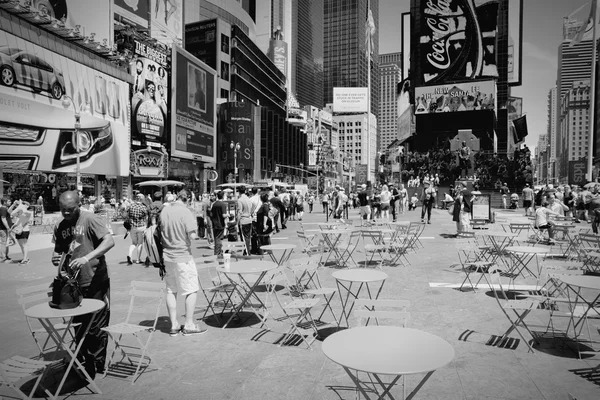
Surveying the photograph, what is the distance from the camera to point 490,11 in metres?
64.8

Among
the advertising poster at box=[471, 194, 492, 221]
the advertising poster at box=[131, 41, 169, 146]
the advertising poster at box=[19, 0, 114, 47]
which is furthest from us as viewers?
the advertising poster at box=[131, 41, 169, 146]

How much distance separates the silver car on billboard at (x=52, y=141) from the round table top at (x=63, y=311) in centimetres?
2306

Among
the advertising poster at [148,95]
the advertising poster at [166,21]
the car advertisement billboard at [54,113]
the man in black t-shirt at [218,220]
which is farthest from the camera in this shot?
the advertising poster at [166,21]

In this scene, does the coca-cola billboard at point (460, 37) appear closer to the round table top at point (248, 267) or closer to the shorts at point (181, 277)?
the round table top at point (248, 267)

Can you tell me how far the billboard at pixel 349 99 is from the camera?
14074 centimetres

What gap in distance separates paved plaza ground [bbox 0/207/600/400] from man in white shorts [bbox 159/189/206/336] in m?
0.51

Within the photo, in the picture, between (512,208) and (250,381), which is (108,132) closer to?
(512,208)


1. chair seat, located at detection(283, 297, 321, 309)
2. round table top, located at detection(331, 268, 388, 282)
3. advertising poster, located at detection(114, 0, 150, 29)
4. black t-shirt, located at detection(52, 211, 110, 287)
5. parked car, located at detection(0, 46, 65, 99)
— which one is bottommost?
chair seat, located at detection(283, 297, 321, 309)

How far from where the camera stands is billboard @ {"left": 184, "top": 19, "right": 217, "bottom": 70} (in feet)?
229

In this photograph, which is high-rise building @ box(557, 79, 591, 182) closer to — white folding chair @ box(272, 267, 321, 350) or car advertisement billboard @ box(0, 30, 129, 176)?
car advertisement billboard @ box(0, 30, 129, 176)

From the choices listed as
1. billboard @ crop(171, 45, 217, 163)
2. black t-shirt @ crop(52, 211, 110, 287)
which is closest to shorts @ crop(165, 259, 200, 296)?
black t-shirt @ crop(52, 211, 110, 287)

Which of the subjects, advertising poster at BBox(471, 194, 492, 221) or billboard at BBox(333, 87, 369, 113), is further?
billboard at BBox(333, 87, 369, 113)

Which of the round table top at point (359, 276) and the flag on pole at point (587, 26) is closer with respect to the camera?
the round table top at point (359, 276)

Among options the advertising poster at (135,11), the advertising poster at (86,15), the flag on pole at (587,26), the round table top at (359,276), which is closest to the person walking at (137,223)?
the round table top at (359,276)
